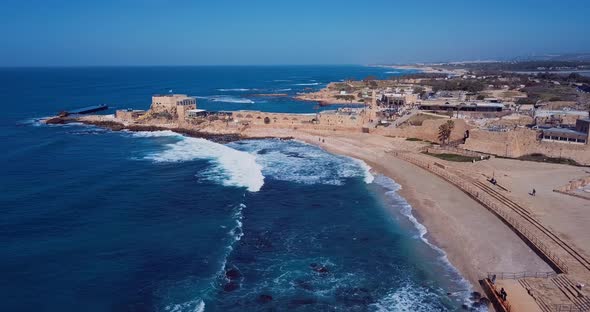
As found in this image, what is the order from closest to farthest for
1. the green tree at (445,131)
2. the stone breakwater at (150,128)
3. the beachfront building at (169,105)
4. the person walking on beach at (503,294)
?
1. the person walking on beach at (503,294)
2. the green tree at (445,131)
3. the stone breakwater at (150,128)
4. the beachfront building at (169,105)

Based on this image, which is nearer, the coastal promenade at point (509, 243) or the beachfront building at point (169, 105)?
the coastal promenade at point (509, 243)

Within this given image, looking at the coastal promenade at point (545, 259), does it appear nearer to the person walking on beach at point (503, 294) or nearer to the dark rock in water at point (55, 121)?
the person walking on beach at point (503, 294)

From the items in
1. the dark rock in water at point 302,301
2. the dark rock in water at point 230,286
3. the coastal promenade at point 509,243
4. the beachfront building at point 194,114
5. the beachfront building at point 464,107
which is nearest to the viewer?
the coastal promenade at point 509,243

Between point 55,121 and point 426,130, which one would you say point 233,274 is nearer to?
point 426,130

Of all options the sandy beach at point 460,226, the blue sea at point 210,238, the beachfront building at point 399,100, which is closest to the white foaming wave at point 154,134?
the blue sea at point 210,238

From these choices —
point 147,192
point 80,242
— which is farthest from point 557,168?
point 80,242

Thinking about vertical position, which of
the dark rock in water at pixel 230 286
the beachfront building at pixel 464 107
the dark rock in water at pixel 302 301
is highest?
the beachfront building at pixel 464 107

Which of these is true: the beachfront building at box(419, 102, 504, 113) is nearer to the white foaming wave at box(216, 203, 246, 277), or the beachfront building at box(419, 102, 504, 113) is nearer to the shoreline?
the shoreline
